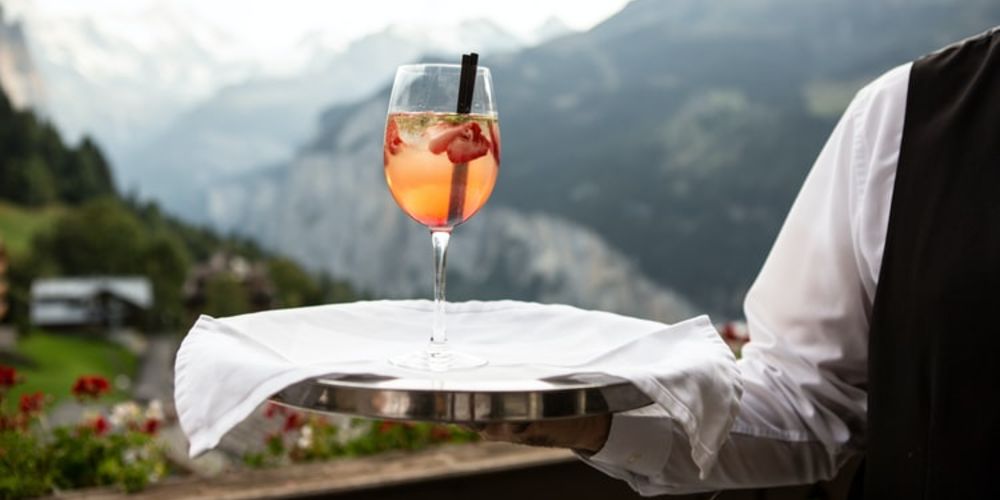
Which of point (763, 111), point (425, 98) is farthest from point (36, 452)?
point (763, 111)

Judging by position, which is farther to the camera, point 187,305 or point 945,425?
point 187,305

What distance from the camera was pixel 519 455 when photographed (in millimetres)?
2143

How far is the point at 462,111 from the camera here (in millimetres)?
958

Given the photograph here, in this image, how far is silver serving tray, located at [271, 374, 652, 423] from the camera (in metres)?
0.70

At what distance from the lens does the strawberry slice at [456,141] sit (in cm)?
94

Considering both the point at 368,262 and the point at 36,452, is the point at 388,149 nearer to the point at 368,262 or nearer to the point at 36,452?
the point at 36,452

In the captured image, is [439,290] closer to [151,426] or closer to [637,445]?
[637,445]

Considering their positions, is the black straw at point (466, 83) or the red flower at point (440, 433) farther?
the red flower at point (440, 433)

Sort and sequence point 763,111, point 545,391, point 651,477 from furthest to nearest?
point 763,111
point 651,477
point 545,391

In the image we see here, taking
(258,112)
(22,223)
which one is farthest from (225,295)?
(258,112)

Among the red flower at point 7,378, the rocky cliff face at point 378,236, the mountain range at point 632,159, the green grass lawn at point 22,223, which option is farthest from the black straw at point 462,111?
the rocky cliff face at point 378,236

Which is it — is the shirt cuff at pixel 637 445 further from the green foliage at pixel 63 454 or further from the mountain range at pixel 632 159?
the mountain range at pixel 632 159

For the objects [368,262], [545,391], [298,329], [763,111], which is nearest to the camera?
[545,391]

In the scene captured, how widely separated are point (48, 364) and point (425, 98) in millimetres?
12113
